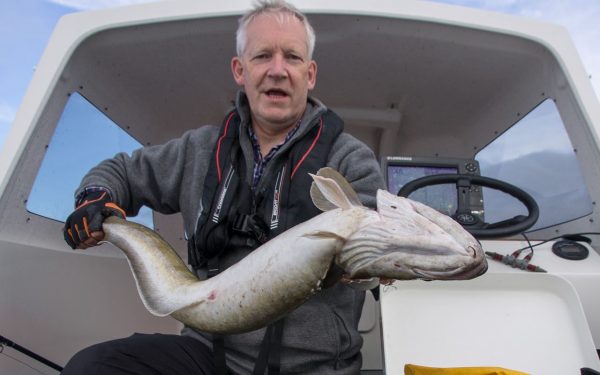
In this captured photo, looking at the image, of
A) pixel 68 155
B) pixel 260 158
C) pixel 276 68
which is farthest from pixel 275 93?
pixel 68 155

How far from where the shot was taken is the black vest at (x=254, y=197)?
5.46 feet

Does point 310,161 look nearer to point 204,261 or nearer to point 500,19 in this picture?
point 204,261

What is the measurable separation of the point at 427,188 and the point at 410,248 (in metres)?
1.97

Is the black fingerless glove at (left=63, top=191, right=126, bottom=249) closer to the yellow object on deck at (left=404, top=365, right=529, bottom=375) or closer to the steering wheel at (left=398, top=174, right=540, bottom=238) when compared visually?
the yellow object on deck at (left=404, top=365, right=529, bottom=375)

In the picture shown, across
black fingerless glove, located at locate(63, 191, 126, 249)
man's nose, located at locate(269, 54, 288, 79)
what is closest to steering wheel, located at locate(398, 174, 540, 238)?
man's nose, located at locate(269, 54, 288, 79)

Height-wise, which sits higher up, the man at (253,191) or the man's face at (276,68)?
the man's face at (276,68)

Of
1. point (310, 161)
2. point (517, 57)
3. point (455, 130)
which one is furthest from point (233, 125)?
point (455, 130)

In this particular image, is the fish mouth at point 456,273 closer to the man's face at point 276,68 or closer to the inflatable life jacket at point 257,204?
the inflatable life jacket at point 257,204

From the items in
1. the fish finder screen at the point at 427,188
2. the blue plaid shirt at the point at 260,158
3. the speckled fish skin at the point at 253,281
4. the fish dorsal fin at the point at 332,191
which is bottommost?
the speckled fish skin at the point at 253,281

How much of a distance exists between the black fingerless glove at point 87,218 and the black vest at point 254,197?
36 cm

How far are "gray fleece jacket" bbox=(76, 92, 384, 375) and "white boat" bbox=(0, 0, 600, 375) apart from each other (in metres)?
0.19

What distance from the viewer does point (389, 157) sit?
2.92m

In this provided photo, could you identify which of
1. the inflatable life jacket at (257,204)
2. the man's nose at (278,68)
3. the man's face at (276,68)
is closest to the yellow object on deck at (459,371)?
Answer: the inflatable life jacket at (257,204)

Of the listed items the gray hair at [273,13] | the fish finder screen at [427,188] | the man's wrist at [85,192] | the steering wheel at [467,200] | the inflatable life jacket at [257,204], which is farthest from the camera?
the fish finder screen at [427,188]
